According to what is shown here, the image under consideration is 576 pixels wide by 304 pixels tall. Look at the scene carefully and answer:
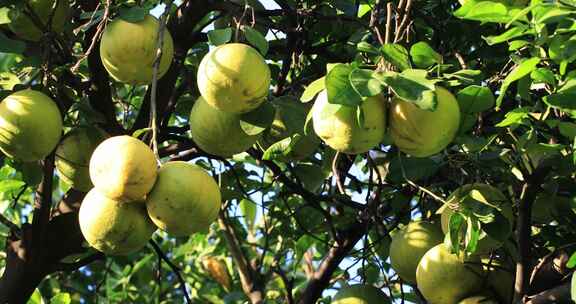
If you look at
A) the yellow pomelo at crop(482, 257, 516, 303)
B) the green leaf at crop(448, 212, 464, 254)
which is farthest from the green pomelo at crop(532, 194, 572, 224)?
the green leaf at crop(448, 212, 464, 254)

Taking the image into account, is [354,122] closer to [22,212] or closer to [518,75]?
[518,75]

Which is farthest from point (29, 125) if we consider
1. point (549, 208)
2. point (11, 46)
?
point (549, 208)

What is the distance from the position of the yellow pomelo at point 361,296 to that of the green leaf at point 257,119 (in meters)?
0.74

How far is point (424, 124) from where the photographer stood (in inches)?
77.5

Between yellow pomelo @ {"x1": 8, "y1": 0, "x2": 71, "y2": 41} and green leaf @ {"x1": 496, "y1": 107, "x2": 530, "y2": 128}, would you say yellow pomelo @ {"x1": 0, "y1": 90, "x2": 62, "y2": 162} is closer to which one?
yellow pomelo @ {"x1": 8, "y1": 0, "x2": 71, "y2": 41}

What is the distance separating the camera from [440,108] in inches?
78.5

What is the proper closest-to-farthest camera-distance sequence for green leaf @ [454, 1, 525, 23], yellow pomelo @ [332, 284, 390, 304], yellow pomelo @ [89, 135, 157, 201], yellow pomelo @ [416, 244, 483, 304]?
yellow pomelo @ [89, 135, 157, 201] < green leaf @ [454, 1, 525, 23] < yellow pomelo @ [416, 244, 483, 304] < yellow pomelo @ [332, 284, 390, 304]

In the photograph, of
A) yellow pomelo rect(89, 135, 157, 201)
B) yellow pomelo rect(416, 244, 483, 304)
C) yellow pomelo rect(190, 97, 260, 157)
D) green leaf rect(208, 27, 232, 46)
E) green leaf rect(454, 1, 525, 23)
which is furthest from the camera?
yellow pomelo rect(416, 244, 483, 304)

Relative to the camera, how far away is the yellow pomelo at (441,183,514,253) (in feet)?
7.85

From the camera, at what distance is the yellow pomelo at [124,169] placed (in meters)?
1.93

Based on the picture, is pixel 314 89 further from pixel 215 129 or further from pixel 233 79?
pixel 215 129

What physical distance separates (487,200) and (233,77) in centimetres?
77

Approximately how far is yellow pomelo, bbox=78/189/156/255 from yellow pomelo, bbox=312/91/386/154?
0.46 meters

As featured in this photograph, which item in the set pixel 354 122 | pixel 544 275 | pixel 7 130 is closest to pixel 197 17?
pixel 7 130
